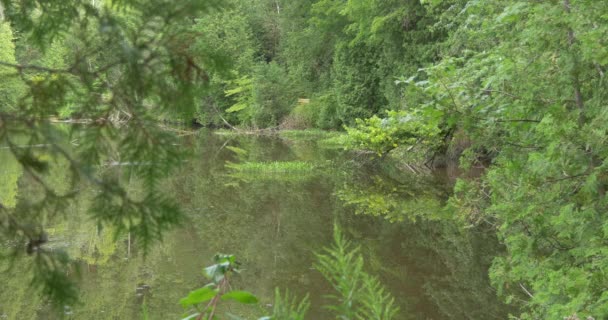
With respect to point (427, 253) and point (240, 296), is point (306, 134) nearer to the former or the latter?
point (427, 253)

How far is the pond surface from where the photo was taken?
777 centimetres

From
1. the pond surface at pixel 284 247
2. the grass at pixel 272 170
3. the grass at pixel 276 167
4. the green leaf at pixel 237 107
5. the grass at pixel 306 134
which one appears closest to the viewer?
the pond surface at pixel 284 247

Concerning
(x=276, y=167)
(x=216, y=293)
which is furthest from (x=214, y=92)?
(x=276, y=167)

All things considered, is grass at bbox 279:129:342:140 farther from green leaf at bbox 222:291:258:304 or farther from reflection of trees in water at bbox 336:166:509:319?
green leaf at bbox 222:291:258:304

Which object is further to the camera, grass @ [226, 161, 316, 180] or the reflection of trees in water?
grass @ [226, 161, 316, 180]

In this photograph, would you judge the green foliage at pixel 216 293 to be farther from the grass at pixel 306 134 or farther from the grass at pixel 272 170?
the grass at pixel 306 134

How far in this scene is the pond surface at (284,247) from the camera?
7.77 m

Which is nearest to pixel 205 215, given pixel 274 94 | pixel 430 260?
pixel 430 260

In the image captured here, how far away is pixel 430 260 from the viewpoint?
31.9ft

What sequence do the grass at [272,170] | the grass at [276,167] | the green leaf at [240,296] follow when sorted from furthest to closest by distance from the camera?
1. the grass at [276,167]
2. the grass at [272,170]
3. the green leaf at [240,296]

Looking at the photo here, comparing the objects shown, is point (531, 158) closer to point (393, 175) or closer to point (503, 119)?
point (503, 119)

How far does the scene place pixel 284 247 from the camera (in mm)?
10734

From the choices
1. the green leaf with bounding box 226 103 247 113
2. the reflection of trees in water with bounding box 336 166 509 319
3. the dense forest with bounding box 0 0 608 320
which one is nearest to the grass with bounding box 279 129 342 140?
the green leaf with bounding box 226 103 247 113

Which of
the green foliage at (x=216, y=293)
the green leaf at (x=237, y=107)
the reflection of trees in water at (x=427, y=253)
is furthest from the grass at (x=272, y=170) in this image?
the green leaf at (x=237, y=107)
